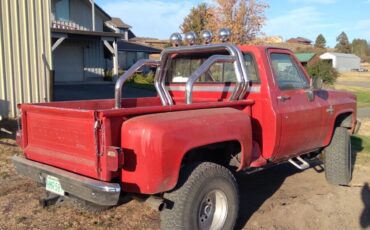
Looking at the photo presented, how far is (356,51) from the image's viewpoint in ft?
396

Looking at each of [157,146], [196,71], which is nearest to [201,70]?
[196,71]

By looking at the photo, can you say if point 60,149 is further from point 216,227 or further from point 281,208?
point 281,208

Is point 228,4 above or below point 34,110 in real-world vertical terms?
above

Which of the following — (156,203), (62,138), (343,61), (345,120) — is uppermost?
(62,138)

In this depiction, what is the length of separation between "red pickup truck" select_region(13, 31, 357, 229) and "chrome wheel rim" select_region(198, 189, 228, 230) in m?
0.01

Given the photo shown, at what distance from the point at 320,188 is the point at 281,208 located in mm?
1221

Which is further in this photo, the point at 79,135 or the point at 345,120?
the point at 345,120

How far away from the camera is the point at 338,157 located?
6598 mm

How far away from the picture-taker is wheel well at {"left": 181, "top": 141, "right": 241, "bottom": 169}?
14.8 ft

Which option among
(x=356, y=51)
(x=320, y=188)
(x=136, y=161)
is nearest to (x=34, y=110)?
(x=136, y=161)

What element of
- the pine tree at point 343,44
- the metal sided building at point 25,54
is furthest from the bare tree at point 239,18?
the pine tree at point 343,44

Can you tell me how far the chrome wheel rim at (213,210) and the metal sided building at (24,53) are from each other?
7.03m

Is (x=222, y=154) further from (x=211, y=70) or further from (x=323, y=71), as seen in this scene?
(x=323, y=71)

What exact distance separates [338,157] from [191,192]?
3.42 m
